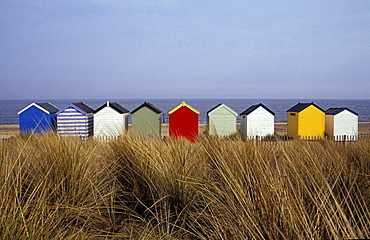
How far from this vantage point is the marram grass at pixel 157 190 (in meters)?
2.94

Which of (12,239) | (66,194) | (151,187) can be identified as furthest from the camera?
(151,187)

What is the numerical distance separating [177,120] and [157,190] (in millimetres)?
9091

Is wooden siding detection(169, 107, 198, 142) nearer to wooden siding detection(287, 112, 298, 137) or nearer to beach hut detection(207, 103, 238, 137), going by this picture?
beach hut detection(207, 103, 238, 137)

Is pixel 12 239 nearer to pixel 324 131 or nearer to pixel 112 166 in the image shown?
pixel 112 166

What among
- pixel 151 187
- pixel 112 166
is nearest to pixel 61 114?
pixel 112 166

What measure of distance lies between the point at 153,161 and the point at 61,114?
9.79 metres

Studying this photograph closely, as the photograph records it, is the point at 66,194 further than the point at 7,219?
Yes

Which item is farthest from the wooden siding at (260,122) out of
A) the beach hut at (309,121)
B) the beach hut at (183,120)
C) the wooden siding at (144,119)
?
the wooden siding at (144,119)

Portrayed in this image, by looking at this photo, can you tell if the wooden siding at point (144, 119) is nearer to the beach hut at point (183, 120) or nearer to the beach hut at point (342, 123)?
the beach hut at point (183, 120)

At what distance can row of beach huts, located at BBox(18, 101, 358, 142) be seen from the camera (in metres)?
13.2

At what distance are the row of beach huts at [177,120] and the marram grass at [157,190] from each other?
7.41 metres

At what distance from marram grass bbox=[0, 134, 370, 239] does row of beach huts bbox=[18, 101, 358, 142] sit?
741 centimetres

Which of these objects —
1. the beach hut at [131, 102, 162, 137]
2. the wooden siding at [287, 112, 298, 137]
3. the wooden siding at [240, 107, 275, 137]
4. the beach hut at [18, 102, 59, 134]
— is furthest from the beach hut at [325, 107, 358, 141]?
the beach hut at [18, 102, 59, 134]

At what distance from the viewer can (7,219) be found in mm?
2732
